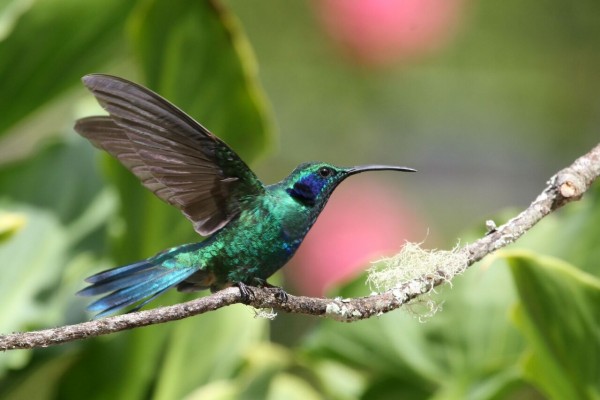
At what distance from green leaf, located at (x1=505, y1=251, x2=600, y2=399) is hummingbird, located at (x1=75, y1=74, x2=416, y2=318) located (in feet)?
0.90

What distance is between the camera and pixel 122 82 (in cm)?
59

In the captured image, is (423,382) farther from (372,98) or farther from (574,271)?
(372,98)

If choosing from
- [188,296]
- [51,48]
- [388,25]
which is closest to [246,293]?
[188,296]

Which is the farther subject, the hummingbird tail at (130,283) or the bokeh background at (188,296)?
the bokeh background at (188,296)

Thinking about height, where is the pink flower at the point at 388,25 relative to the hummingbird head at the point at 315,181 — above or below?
above

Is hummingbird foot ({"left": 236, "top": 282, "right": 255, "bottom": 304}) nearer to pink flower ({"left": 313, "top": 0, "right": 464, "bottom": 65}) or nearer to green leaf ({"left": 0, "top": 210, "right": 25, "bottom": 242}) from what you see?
green leaf ({"left": 0, "top": 210, "right": 25, "bottom": 242})

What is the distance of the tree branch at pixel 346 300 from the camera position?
495 millimetres

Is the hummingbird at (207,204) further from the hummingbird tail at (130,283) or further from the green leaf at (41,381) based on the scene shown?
the green leaf at (41,381)

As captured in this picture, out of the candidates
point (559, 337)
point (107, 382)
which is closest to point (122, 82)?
point (559, 337)

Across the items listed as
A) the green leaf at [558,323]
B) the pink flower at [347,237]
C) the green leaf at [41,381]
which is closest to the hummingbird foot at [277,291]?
the green leaf at [558,323]

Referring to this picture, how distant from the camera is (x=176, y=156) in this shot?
0.66 metres

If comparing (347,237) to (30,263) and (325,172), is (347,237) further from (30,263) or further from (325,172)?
(325,172)

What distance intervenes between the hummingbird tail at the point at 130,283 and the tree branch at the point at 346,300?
0.10m

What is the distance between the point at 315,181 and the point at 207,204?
9 cm
